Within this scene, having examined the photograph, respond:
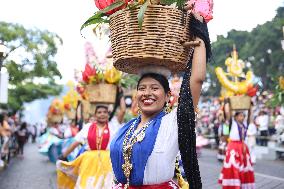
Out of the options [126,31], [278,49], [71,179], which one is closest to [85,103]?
[71,179]

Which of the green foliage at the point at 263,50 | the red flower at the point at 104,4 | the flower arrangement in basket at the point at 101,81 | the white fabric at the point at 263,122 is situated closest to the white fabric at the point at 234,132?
the flower arrangement in basket at the point at 101,81

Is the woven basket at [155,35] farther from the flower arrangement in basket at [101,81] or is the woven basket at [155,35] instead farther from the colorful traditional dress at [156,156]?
the flower arrangement in basket at [101,81]

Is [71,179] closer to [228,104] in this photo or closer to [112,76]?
[112,76]

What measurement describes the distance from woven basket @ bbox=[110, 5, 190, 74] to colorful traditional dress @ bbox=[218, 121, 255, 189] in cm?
614

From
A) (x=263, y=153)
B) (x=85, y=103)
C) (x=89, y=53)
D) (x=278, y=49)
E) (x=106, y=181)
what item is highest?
(x=278, y=49)

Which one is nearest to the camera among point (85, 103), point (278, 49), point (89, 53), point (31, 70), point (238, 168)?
point (89, 53)

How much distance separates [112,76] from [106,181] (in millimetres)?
1898

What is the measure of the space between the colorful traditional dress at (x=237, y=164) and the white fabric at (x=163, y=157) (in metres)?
5.90

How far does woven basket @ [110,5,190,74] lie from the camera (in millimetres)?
2801

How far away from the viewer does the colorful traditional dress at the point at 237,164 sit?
861cm

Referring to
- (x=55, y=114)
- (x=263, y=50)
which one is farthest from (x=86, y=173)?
(x=263, y=50)

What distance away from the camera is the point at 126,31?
289cm

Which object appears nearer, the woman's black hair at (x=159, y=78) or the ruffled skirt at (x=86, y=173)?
the woman's black hair at (x=159, y=78)

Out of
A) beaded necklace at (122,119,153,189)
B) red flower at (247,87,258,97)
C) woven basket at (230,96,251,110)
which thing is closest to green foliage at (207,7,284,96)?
red flower at (247,87,258,97)
